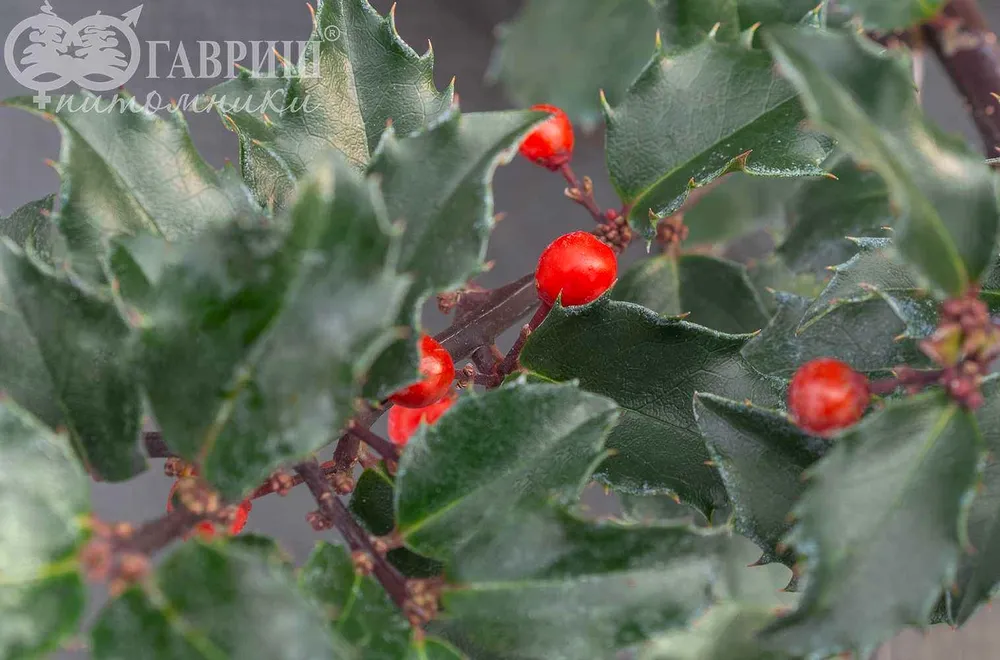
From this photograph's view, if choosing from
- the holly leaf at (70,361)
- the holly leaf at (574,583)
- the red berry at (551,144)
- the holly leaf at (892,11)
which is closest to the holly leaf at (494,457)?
the holly leaf at (574,583)

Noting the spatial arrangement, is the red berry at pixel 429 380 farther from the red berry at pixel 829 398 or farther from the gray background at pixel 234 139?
the gray background at pixel 234 139

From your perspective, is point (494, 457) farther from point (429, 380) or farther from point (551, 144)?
point (551, 144)

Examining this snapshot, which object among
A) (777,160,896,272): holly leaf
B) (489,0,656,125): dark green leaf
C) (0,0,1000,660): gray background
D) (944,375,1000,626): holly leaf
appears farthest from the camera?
(489,0,656,125): dark green leaf

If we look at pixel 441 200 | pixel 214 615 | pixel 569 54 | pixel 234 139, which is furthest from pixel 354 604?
pixel 569 54

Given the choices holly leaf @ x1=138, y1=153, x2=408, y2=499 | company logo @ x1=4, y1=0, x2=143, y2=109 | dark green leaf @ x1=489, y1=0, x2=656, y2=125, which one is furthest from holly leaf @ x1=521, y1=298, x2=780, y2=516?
dark green leaf @ x1=489, y1=0, x2=656, y2=125

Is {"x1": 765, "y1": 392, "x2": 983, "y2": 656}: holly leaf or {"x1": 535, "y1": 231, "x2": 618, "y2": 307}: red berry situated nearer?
{"x1": 765, "y1": 392, "x2": 983, "y2": 656}: holly leaf

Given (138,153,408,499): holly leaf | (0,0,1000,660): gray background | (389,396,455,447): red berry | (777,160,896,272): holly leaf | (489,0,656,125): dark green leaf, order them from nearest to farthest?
(138,153,408,499): holly leaf
(389,396,455,447): red berry
(777,160,896,272): holly leaf
(0,0,1000,660): gray background
(489,0,656,125): dark green leaf

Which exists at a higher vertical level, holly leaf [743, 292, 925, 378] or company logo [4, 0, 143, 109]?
company logo [4, 0, 143, 109]

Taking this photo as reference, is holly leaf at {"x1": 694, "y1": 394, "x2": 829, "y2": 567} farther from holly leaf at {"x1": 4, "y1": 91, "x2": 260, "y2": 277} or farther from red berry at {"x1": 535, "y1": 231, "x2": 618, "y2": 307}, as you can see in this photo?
holly leaf at {"x1": 4, "y1": 91, "x2": 260, "y2": 277}

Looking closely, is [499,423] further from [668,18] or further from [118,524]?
[668,18]
